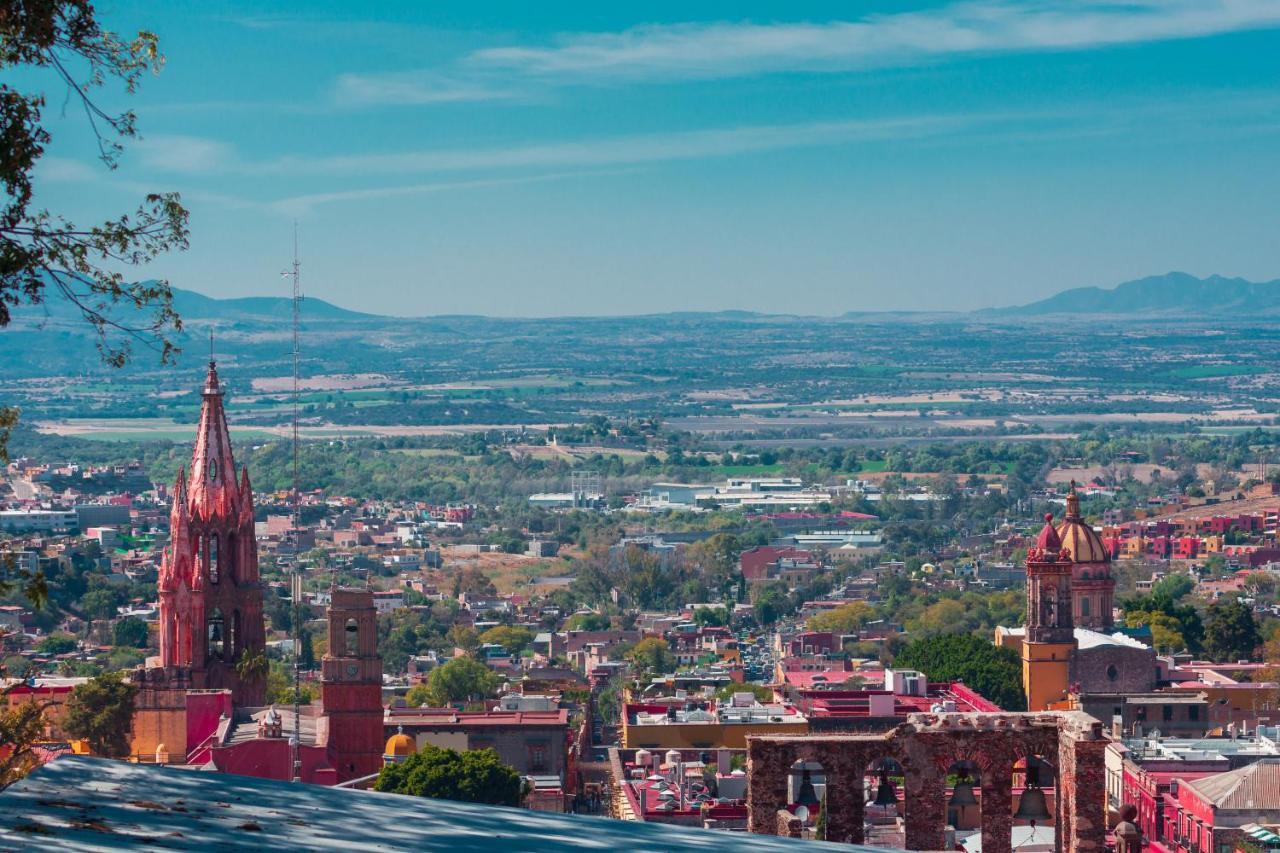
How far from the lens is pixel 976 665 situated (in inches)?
2414

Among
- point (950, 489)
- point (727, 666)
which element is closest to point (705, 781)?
point (727, 666)

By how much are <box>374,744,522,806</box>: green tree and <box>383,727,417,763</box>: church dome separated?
11.7 ft

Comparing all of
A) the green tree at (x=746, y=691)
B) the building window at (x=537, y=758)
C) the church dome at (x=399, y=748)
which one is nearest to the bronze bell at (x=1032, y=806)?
the church dome at (x=399, y=748)

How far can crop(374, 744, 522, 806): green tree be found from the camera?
39.0 meters

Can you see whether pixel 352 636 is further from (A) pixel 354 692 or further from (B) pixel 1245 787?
(B) pixel 1245 787

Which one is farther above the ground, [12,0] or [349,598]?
[12,0]

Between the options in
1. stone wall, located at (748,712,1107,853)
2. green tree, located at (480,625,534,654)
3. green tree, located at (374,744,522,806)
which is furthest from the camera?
→ green tree, located at (480,625,534,654)

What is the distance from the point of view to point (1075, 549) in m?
65.3

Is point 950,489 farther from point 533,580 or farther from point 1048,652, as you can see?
point 1048,652

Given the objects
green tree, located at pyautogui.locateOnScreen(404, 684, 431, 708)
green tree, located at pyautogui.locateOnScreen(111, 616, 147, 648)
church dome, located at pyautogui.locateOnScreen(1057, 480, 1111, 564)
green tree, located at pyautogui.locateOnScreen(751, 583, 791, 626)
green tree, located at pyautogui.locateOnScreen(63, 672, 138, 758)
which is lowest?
green tree, located at pyautogui.locateOnScreen(751, 583, 791, 626)

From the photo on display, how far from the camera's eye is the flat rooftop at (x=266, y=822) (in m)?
11.1

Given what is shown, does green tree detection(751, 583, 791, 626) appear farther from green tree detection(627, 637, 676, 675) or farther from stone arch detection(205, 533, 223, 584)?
stone arch detection(205, 533, 223, 584)

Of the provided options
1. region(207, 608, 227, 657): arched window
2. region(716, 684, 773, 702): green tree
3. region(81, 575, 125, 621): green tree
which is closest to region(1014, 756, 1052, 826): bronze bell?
region(207, 608, 227, 657): arched window

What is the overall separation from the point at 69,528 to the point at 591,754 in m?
82.5
